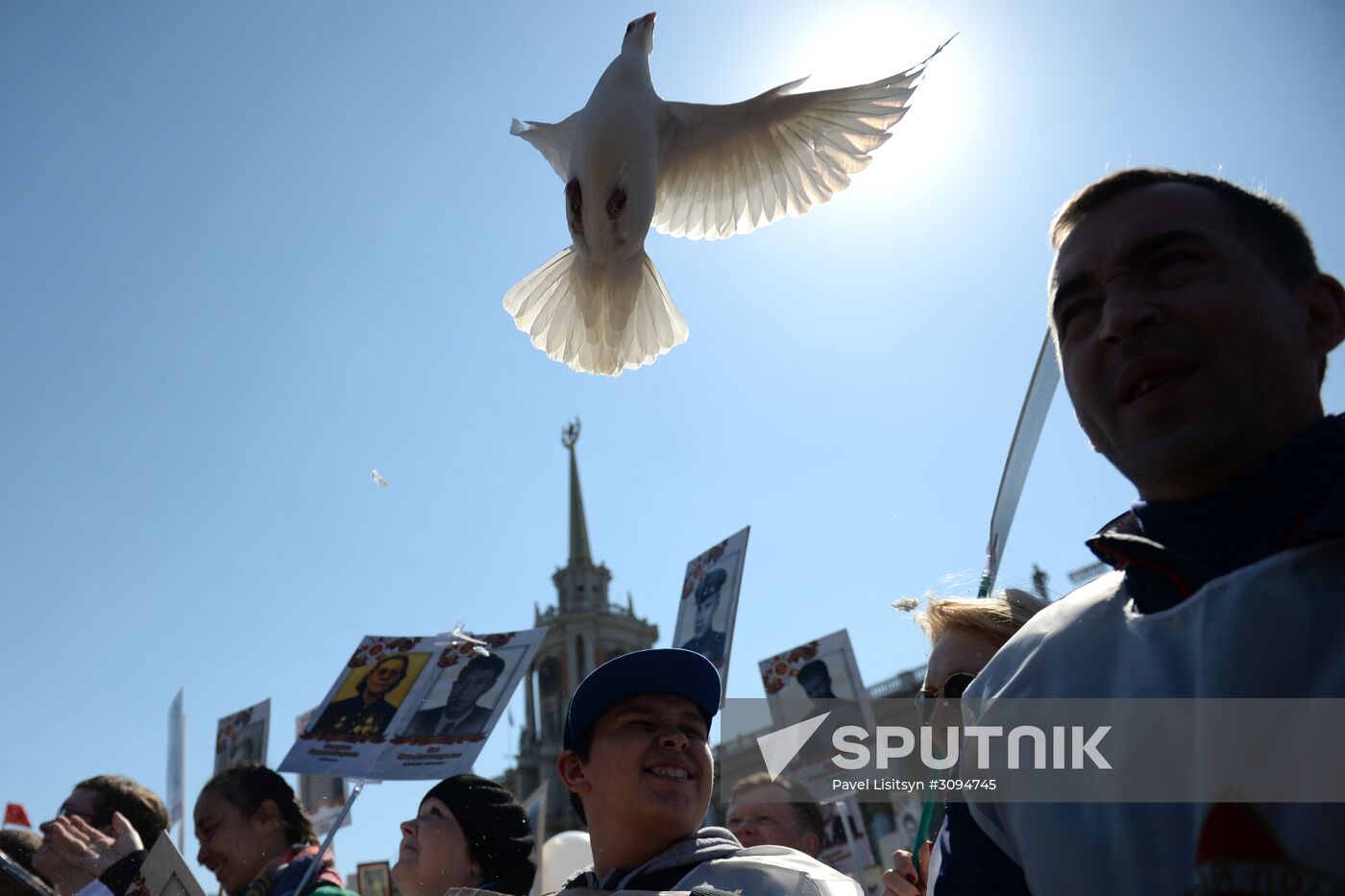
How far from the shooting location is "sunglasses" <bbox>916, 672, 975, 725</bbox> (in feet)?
8.55

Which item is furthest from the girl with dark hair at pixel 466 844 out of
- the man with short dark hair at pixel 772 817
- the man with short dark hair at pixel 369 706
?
the man with short dark hair at pixel 369 706

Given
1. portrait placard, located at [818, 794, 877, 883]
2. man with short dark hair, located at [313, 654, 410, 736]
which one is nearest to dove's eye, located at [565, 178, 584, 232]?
man with short dark hair, located at [313, 654, 410, 736]

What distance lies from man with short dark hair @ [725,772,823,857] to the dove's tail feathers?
212 centimetres

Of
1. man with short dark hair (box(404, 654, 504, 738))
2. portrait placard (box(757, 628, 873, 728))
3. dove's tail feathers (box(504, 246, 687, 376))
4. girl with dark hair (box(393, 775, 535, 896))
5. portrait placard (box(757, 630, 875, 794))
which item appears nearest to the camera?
girl with dark hair (box(393, 775, 535, 896))

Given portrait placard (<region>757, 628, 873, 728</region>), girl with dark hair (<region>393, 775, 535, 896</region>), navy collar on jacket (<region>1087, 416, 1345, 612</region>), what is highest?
portrait placard (<region>757, 628, 873, 728</region>)

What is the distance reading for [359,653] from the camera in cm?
625

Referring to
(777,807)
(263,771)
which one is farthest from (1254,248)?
Result: (263,771)

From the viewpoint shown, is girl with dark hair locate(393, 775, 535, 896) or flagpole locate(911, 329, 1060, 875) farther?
girl with dark hair locate(393, 775, 535, 896)

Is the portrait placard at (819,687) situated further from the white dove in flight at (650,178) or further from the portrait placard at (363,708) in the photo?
the white dove in flight at (650,178)

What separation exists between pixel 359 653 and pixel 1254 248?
583 cm

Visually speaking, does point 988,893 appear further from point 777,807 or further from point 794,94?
point 794,94

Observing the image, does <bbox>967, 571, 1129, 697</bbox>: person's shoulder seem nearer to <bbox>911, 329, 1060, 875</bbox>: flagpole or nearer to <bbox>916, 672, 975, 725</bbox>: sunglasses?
<bbox>911, 329, 1060, 875</bbox>: flagpole

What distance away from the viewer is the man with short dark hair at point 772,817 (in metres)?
4.25

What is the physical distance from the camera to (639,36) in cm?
386
